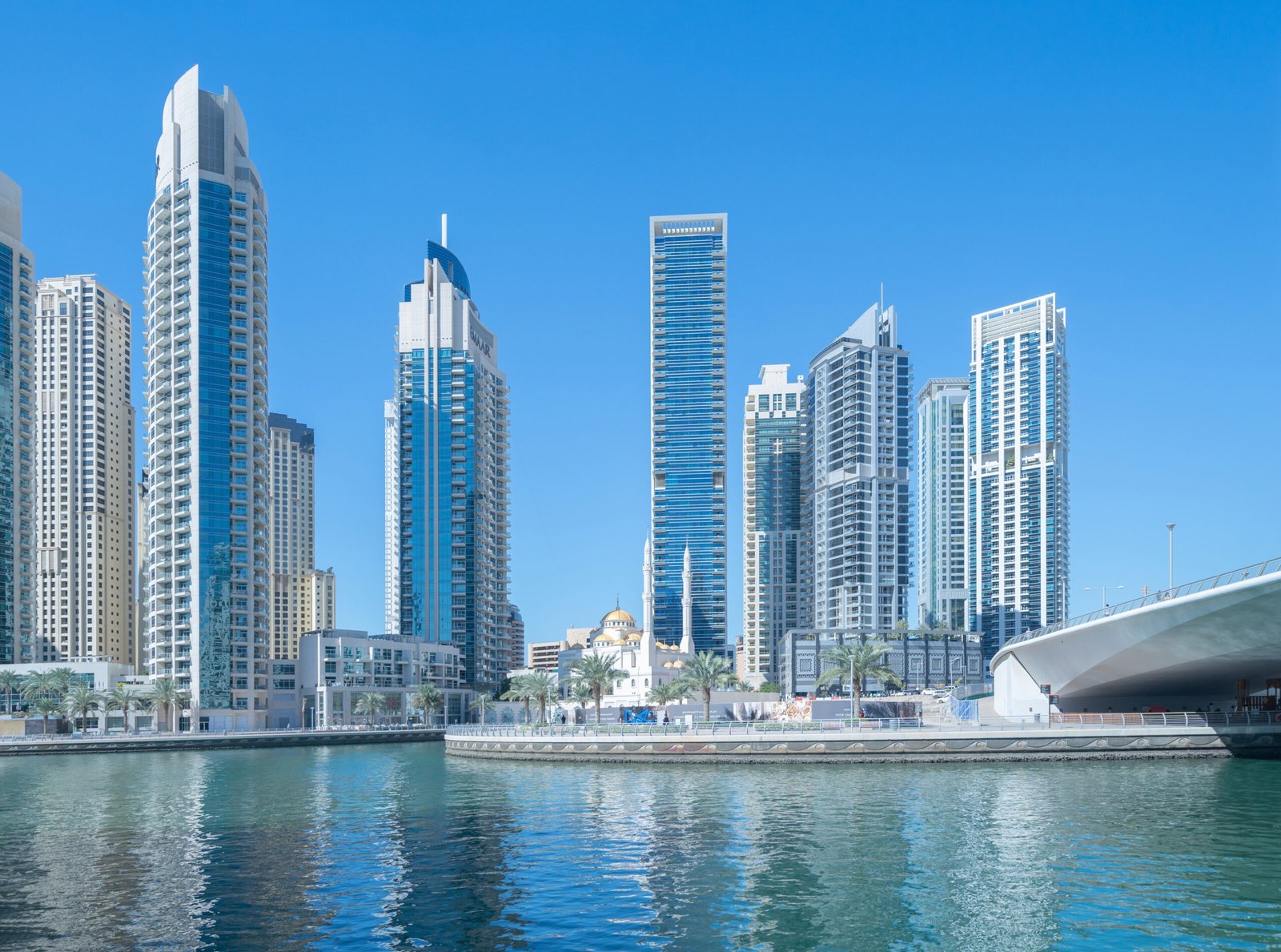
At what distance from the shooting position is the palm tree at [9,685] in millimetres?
152250

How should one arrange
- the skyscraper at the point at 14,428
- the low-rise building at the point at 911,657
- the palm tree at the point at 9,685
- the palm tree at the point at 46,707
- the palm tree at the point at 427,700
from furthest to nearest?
the low-rise building at the point at 911,657 < the skyscraper at the point at 14,428 < the palm tree at the point at 427,700 < the palm tree at the point at 9,685 < the palm tree at the point at 46,707

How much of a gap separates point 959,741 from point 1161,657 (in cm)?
1429

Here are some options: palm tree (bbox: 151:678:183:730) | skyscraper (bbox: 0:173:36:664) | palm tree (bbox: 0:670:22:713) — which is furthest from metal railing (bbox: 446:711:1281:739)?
skyscraper (bbox: 0:173:36:664)

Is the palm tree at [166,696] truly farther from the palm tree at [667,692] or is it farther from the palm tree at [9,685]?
the palm tree at [667,692]

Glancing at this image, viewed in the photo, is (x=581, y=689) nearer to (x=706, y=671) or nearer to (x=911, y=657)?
(x=706, y=671)

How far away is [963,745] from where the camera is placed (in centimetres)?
7981

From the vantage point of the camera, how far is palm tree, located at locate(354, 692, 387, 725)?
157 meters

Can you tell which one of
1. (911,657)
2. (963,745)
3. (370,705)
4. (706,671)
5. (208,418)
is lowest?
(370,705)

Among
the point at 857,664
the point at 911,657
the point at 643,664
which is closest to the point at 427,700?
the point at 643,664

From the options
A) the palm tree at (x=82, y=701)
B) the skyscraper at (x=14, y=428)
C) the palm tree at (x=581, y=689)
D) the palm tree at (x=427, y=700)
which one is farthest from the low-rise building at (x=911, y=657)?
the skyscraper at (x=14, y=428)

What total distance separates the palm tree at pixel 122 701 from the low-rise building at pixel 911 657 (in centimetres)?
9304

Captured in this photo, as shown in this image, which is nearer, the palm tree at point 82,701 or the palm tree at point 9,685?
the palm tree at point 82,701

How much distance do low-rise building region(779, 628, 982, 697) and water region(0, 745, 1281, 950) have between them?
112567 mm

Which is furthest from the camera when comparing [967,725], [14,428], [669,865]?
[14,428]
